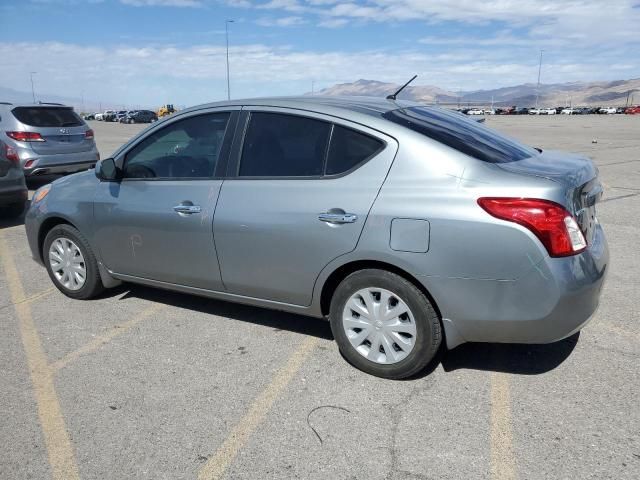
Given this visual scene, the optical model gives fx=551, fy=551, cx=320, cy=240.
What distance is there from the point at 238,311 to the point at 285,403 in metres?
1.48

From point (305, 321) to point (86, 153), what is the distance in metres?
8.14

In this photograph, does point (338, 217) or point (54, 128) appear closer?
point (338, 217)

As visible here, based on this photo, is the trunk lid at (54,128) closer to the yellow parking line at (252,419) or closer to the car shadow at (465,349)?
the car shadow at (465,349)

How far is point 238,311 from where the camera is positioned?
14.7ft

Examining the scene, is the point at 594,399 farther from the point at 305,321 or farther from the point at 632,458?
the point at 305,321

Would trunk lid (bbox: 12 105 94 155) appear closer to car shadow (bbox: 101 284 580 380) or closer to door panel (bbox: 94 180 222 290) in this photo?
door panel (bbox: 94 180 222 290)

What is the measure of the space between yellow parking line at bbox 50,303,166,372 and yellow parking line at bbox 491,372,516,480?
8.78ft

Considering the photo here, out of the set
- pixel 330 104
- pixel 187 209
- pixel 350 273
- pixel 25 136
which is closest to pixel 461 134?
pixel 330 104

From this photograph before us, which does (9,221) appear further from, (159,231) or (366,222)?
(366,222)

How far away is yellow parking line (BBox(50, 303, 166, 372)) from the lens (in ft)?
12.1

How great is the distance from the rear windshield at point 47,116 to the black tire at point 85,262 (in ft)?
20.6

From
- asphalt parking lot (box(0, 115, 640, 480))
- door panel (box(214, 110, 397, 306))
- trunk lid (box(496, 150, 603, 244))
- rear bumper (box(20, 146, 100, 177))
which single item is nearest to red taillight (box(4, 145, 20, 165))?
rear bumper (box(20, 146, 100, 177))

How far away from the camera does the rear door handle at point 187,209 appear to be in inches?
150

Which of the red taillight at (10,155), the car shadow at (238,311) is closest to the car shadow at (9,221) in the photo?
the red taillight at (10,155)
